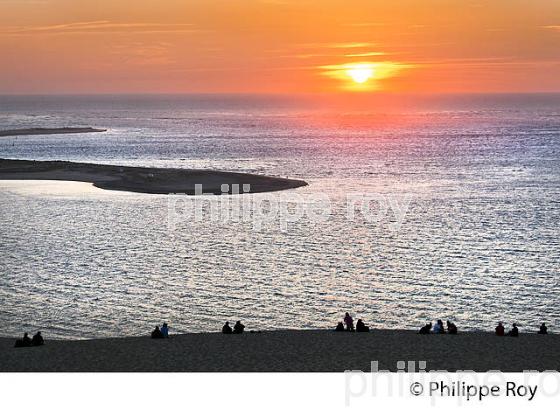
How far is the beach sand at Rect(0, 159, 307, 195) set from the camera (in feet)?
286

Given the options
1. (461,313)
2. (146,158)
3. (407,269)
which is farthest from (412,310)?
(146,158)

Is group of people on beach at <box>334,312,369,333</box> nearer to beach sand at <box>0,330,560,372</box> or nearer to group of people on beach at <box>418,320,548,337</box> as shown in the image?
beach sand at <box>0,330,560,372</box>

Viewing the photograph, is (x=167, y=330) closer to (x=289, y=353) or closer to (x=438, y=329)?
(x=289, y=353)

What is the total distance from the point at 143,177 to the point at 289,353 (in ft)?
215

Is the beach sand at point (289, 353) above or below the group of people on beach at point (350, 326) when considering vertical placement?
below

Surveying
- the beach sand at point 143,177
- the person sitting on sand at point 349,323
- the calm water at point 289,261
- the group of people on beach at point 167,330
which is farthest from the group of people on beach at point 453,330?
the beach sand at point 143,177

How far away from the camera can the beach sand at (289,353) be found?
28.4m

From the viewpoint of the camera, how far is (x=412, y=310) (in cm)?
4141

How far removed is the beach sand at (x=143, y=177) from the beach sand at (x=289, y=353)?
51.8 meters

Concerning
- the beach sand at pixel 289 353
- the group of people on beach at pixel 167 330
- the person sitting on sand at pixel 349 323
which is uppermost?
the person sitting on sand at pixel 349 323

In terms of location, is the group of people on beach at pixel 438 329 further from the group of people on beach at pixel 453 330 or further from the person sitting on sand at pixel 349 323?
the person sitting on sand at pixel 349 323

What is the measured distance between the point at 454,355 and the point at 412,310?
457 inches

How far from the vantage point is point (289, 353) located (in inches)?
1196
